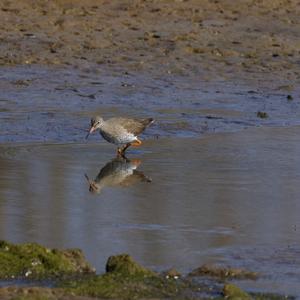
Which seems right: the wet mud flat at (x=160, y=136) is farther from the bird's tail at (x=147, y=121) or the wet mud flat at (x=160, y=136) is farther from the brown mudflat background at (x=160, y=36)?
the bird's tail at (x=147, y=121)

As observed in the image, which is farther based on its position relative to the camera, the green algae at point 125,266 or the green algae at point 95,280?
the green algae at point 125,266

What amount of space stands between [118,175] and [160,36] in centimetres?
644

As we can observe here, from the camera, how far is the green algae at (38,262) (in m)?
7.47

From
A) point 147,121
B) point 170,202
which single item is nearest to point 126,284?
point 170,202

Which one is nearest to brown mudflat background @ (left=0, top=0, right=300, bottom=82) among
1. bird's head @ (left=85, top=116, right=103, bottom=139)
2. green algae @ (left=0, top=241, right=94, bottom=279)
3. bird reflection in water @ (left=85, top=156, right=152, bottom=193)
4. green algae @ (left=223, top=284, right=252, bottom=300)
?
bird's head @ (left=85, top=116, right=103, bottom=139)

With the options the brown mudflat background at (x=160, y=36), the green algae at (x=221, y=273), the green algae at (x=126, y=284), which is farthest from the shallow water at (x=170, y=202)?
the brown mudflat background at (x=160, y=36)

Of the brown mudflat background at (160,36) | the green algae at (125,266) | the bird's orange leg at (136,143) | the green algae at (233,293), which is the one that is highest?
the brown mudflat background at (160,36)

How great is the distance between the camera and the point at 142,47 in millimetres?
16719

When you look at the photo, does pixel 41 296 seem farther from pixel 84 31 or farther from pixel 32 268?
pixel 84 31

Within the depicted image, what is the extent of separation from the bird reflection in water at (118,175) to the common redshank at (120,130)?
0.29m

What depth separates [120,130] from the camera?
12047 mm

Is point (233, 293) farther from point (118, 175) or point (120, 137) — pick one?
point (120, 137)

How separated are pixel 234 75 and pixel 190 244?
7.53 m

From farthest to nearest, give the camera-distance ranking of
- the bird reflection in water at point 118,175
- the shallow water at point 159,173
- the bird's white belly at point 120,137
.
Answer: the bird's white belly at point 120,137 < the bird reflection in water at point 118,175 < the shallow water at point 159,173
